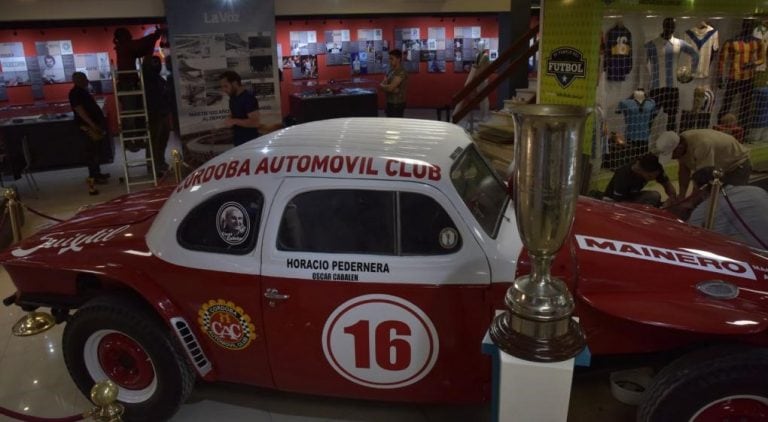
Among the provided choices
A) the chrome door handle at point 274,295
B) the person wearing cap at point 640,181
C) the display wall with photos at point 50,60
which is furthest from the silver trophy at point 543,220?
the display wall with photos at point 50,60

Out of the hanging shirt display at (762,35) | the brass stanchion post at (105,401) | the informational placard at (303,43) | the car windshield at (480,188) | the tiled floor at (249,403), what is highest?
the informational placard at (303,43)

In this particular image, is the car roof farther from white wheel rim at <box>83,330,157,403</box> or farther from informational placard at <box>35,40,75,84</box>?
informational placard at <box>35,40,75,84</box>

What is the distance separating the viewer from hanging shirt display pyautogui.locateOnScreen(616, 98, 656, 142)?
7590 millimetres

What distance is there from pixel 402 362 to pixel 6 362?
2.98 meters

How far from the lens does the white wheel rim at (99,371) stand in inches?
127

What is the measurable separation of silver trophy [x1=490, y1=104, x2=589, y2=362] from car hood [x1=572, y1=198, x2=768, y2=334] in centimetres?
71

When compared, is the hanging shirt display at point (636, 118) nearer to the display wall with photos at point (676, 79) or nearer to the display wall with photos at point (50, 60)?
the display wall with photos at point (676, 79)

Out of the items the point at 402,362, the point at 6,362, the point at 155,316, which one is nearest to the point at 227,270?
the point at 155,316

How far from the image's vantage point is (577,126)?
173 centimetres

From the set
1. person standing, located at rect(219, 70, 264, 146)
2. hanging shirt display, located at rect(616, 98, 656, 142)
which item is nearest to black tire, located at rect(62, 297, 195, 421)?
person standing, located at rect(219, 70, 264, 146)
